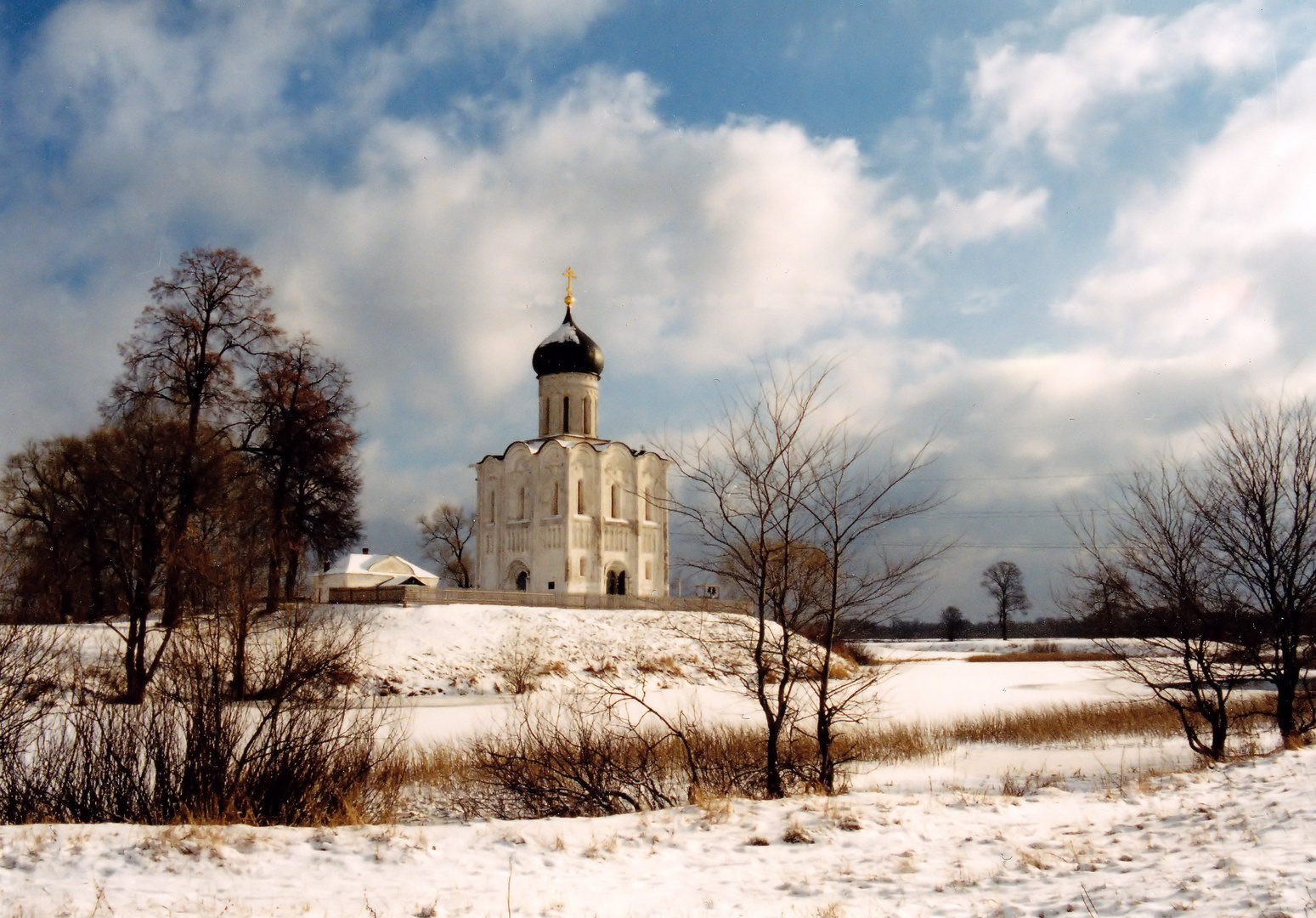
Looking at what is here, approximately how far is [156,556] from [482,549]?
2335cm

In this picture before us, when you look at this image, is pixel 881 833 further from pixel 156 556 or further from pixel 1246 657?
pixel 156 556

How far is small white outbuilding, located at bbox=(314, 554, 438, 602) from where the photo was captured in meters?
40.0

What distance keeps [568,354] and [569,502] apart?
7107 mm

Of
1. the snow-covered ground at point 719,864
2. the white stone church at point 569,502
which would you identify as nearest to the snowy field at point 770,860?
the snow-covered ground at point 719,864

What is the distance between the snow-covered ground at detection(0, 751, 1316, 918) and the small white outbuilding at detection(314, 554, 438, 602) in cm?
3212

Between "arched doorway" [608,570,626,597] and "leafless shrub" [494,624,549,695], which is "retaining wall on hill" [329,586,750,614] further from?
"arched doorway" [608,570,626,597]

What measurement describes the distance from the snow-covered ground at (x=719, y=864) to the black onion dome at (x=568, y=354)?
36027mm

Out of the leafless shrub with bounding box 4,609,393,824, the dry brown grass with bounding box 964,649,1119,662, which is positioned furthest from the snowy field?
the dry brown grass with bounding box 964,649,1119,662

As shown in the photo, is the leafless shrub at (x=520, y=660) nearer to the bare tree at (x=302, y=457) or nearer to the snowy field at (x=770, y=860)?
the bare tree at (x=302, y=457)

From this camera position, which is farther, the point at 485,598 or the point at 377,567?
the point at 377,567

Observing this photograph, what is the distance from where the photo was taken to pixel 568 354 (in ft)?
142

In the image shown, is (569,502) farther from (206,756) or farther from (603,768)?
(206,756)

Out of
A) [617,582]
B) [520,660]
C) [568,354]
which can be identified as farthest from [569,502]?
[520,660]

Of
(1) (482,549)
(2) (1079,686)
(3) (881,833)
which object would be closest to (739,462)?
(3) (881,833)
